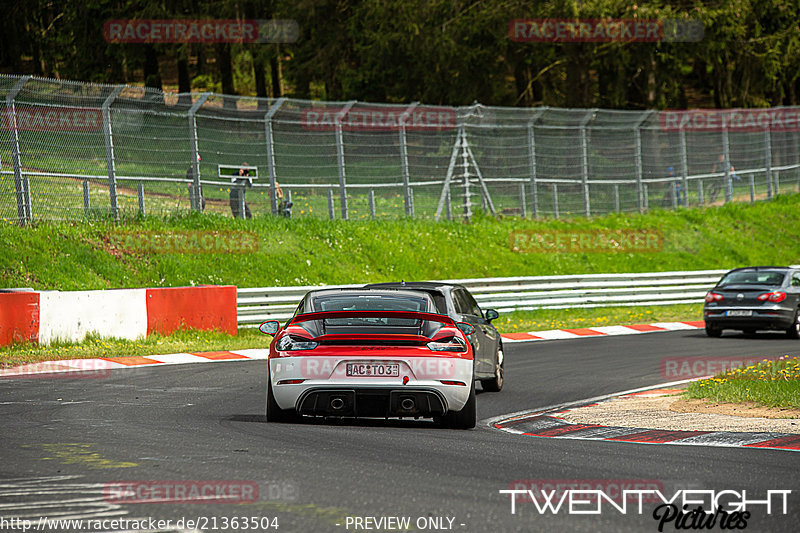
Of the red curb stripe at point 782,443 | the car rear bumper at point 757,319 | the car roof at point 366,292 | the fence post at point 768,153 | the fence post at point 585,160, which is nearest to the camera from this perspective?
the red curb stripe at point 782,443

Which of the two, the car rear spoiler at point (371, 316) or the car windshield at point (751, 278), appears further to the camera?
the car windshield at point (751, 278)

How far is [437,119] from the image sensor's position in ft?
96.5

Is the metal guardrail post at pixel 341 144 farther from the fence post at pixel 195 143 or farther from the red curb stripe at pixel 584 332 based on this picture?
the red curb stripe at pixel 584 332

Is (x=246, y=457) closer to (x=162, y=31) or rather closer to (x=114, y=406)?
(x=114, y=406)

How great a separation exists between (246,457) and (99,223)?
1626cm

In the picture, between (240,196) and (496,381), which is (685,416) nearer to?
(496,381)

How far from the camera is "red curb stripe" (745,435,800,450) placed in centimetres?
833

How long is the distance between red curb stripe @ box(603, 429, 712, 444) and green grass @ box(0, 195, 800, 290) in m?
13.5

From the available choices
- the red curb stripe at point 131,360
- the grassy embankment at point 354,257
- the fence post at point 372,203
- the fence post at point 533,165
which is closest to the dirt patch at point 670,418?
the red curb stripe at point 131,360

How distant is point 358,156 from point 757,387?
16.5 metres

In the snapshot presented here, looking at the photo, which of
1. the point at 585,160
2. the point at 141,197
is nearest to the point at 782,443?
the point at 141,197

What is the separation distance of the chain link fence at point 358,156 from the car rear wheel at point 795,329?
1075 cm

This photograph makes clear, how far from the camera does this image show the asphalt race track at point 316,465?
5.54 meters

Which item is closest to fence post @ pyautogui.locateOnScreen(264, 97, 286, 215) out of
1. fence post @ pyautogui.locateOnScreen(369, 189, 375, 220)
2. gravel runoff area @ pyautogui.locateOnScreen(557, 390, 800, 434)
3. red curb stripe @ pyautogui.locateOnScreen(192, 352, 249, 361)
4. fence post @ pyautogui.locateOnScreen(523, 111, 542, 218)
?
fence post @ pyautogui.locateOnScreen(369, 189, 375, 220)
